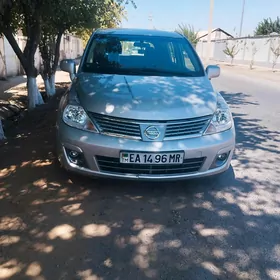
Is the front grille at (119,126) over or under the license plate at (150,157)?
over

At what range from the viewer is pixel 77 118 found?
3.42m

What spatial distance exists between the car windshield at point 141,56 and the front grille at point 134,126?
43.6 inches

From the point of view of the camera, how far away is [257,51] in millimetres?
34531

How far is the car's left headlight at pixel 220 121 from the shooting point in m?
3.46

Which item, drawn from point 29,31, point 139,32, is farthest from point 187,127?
point 29,31

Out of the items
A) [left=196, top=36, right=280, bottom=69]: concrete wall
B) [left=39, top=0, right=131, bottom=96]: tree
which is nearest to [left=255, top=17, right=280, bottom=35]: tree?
[left=196, top=36, right=280, bottom=69]: concrete wall

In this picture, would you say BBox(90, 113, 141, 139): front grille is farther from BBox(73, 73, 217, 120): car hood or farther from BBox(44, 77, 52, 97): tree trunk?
BBox(44, 77, 52, 97): tree trunk

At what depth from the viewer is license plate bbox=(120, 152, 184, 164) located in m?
3.21

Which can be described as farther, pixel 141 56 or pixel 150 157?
pixel 141 56

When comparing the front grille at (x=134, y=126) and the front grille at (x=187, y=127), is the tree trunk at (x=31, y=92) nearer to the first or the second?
the front grille at (x=134, y=126)

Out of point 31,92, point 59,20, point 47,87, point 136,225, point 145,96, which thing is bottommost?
point 47,87

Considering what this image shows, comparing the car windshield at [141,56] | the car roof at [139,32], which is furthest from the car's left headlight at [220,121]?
the car roof at [139,32]

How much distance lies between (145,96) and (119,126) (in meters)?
0.47

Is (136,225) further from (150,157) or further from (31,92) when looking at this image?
(31,92)
